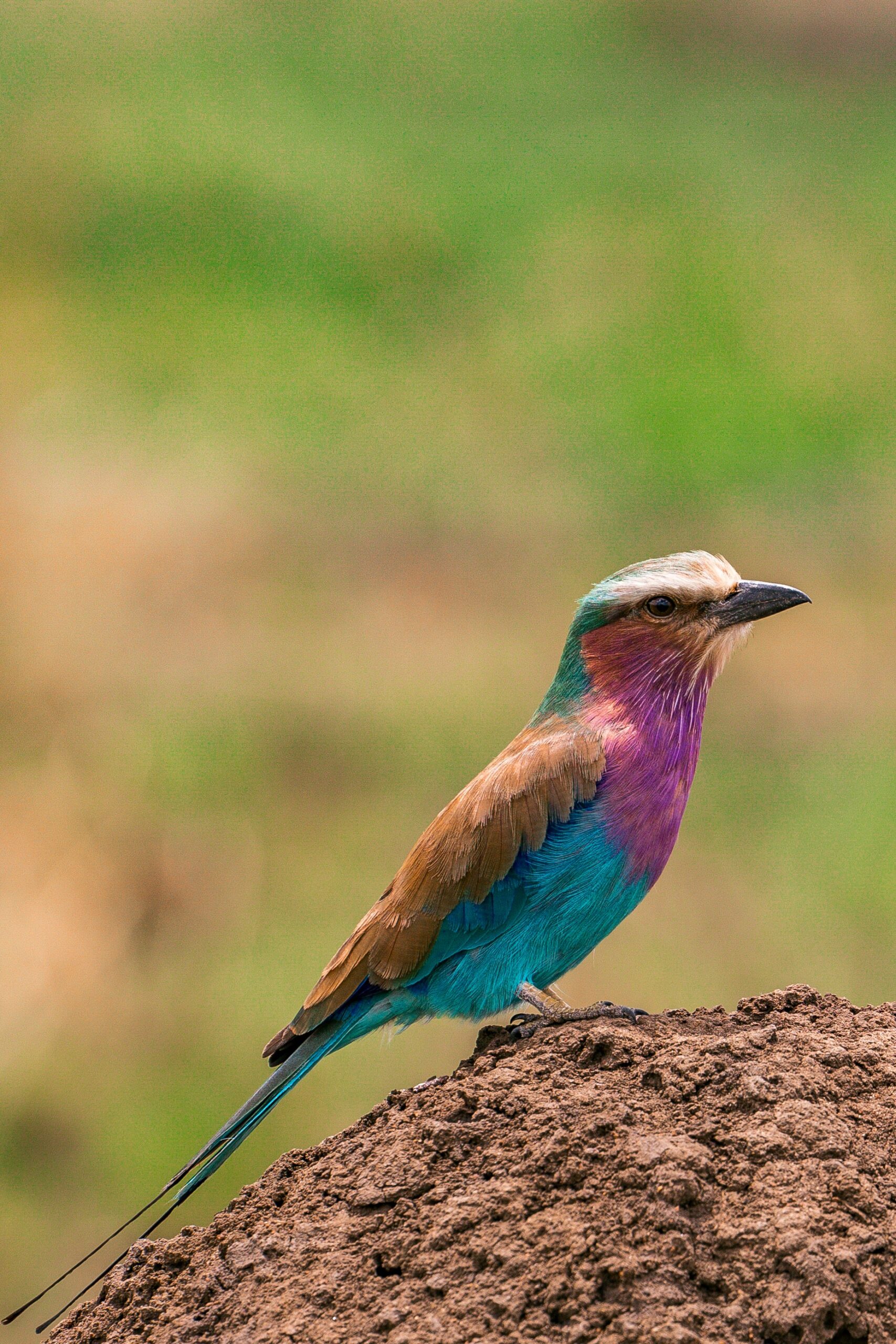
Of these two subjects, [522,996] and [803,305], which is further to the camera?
[803,305]

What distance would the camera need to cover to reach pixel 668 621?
4.43 meters

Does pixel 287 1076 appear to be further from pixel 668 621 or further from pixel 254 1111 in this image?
pixel 668 621

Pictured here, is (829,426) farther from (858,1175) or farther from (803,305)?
(858,1175)

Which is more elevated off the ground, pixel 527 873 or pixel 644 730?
pixel 644 730

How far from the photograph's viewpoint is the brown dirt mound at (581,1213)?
8.96 feet

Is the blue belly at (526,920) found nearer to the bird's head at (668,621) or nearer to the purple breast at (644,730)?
the purple breast at (644,730)

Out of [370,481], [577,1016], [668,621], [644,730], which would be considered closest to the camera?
[577,1016]

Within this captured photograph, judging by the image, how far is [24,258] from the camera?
1255 cm

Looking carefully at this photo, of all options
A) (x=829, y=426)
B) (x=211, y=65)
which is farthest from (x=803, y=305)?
(x=211, y=65)

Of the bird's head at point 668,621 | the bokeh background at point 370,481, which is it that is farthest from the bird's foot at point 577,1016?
the bokeh background at point 370,481

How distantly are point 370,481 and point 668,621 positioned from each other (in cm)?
728

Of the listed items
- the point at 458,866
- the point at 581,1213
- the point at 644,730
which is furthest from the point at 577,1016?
the point at 644,730

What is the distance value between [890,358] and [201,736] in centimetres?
742

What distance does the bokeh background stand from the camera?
785cm
